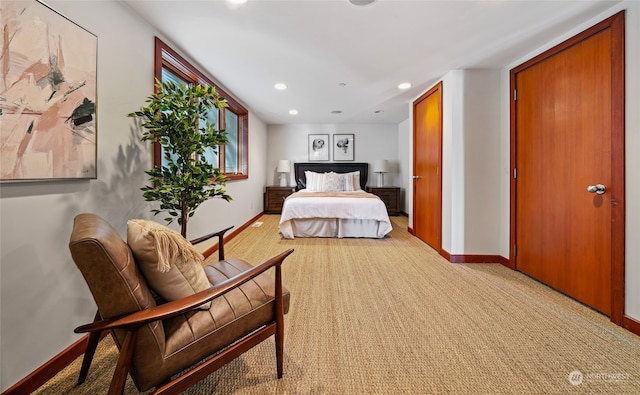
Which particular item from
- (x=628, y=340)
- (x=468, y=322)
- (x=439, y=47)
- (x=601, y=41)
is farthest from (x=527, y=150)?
(x=468, y=322)

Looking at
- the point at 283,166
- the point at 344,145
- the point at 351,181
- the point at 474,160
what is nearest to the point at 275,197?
the point at 283,166

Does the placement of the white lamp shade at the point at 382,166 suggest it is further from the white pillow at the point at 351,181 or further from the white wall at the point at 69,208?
the white wall at the point at 69,208

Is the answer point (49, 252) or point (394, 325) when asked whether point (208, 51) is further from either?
point (394, 325)

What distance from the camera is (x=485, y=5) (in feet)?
6.20

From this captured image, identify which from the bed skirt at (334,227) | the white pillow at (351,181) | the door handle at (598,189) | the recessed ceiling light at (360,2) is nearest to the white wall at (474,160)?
the door handle at (598,189)

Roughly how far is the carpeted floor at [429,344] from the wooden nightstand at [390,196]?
3.58 metres

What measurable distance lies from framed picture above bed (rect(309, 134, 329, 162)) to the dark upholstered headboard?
209 mm

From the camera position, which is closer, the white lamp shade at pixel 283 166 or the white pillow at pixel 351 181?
the white pillow at pixel 351 181

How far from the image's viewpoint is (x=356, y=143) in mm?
6629

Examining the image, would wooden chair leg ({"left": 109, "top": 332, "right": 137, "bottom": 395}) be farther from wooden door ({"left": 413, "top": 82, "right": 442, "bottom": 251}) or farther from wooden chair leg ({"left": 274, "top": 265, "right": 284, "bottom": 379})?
wooden door ({"left": 413, "top": 82, "right": 442, "bottom": 251})

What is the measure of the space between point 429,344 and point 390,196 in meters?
4.83

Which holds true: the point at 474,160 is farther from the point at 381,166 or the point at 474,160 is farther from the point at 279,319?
the point at 381,166

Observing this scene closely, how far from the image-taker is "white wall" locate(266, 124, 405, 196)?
6629 mm

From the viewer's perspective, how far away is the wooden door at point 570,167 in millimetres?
1924
